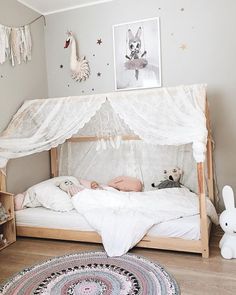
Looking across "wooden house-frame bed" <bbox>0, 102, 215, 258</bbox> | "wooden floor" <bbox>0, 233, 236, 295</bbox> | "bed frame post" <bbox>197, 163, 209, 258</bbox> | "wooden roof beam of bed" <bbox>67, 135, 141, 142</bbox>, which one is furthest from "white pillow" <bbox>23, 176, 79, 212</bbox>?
"bed frame post" <bbox>197, 163, 209, 258</bbox>

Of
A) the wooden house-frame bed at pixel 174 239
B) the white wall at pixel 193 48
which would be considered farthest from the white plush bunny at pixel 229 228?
the white wall at pixel 193 48

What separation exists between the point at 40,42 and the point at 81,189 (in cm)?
211

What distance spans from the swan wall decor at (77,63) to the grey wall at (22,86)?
429 mm

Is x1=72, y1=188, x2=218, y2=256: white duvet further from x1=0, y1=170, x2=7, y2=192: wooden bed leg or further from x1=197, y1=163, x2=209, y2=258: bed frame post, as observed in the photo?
x1=0, y1=170, x2=7, y2=192: wooden bed leg

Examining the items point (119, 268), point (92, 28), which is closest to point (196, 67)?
point (92, 28)

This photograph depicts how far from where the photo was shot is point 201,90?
264 cm

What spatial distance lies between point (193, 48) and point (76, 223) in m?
2.40

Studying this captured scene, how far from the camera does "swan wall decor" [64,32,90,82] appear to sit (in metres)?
3.79

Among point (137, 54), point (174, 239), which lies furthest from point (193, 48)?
point (174, 239)

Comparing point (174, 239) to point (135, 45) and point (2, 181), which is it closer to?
point (2, 181)

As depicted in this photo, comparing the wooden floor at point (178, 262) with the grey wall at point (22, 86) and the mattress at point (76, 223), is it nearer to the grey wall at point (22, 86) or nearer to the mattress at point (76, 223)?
the mattress at point (76, 223)

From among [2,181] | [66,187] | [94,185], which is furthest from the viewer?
[94,185]

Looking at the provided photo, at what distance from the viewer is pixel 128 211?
2832 millimetres

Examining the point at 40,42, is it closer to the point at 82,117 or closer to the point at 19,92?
the point at 19,92
